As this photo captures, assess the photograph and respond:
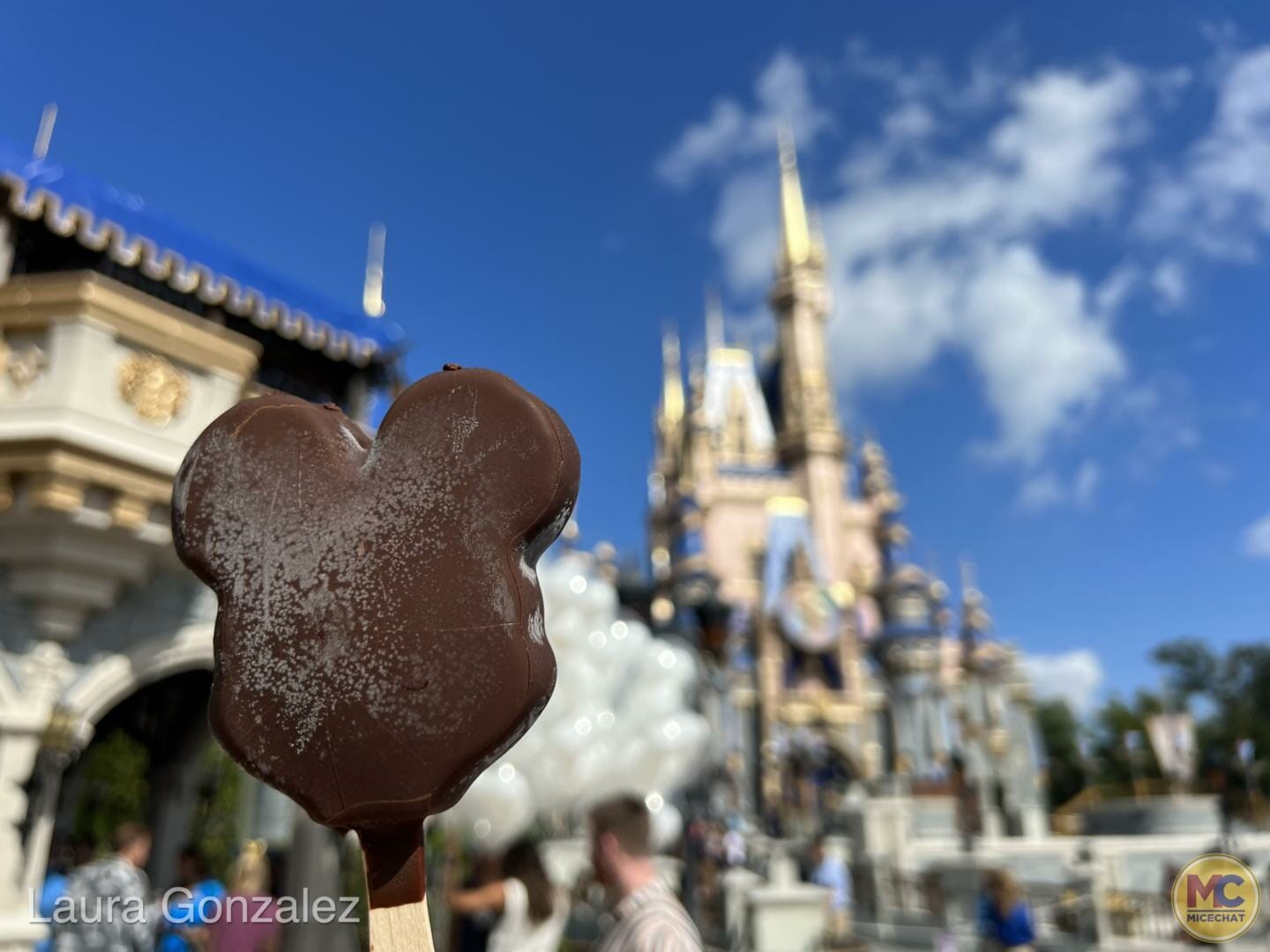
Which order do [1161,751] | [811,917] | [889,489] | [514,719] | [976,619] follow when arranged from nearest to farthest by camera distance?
1. [514,719]
2. [811,917]
3. [1161,751]
4. [976,619]
5. [889,489]

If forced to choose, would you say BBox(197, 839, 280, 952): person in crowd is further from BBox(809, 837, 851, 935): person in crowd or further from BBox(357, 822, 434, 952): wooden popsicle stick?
BBox(809, 837, 851, 935): person in crowd

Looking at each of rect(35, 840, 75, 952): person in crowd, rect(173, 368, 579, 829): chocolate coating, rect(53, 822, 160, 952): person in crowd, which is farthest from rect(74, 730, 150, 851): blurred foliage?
rect(173, 368, 579, 829): chocolate coating

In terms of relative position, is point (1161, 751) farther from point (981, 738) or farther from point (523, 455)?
point (523, 455)

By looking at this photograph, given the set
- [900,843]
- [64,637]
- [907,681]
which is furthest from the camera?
[907,681]

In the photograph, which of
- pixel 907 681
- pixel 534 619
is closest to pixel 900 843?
pixel 534 619

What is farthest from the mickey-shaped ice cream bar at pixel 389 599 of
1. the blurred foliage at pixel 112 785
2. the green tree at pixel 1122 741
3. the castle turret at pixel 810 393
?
the green tree at pixel 1122 741

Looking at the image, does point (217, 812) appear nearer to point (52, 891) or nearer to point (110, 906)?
point (52, 891)

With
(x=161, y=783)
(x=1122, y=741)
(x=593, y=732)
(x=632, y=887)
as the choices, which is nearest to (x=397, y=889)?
(x=632, y=887)
